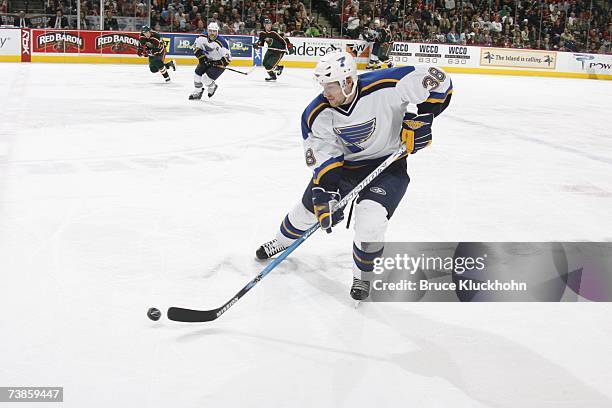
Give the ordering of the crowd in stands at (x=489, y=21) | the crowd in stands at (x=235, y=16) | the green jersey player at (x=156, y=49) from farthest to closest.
Result: the crowd in stands at (x=489, y=21) < the crowd in stands at (x=235, y=16) < the green jersey player at (x=156, y=49)

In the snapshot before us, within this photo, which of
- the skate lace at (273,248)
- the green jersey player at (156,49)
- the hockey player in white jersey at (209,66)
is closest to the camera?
the skate lace at (273,248)

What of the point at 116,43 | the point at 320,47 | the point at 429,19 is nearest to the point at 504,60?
the point at 429,19

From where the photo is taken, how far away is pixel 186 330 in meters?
2.74

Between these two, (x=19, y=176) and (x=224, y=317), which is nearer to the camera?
(x=224, y=317)

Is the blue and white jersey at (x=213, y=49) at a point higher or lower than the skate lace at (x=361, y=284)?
higher

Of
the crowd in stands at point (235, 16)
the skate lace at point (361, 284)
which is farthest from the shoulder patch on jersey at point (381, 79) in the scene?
the crowd in stands at point (235, 16)

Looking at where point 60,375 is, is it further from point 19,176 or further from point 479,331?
point 19,176

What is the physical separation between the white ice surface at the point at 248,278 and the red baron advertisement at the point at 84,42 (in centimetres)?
864

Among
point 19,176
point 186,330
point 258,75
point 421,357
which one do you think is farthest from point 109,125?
point 258,75

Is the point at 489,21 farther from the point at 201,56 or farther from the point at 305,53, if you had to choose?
the point at 201,56

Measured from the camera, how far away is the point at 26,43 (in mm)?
15664

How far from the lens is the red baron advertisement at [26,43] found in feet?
51.2

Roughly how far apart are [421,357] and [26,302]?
1.61 metres

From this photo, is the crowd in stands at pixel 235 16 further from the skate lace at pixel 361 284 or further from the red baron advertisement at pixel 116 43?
the skate lace at pixel 361 284
